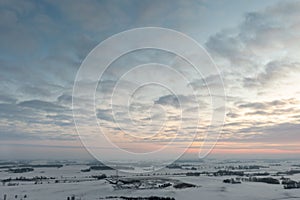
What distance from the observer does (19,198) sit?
1917cm

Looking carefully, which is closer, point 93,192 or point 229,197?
point 229,197

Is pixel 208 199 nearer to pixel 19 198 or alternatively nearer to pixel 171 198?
pixel 171 198

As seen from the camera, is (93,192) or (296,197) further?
(93,192)

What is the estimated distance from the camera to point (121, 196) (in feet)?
65.0

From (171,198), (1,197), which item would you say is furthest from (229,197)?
(1,197)

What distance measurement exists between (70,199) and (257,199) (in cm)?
1193

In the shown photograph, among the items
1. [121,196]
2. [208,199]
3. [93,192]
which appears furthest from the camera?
[93,192]

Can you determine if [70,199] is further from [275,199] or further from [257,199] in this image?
[275,199]

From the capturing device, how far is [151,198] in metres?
19.0

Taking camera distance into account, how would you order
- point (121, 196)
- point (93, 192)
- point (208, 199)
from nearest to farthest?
1. point (208, 199)
2. point (121, 196)
3. point (93, 192)

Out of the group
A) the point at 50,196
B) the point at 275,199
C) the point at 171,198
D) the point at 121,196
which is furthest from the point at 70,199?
the point at 275,199

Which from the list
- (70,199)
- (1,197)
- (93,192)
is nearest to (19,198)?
(1,197)

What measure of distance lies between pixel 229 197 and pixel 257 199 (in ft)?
5.73

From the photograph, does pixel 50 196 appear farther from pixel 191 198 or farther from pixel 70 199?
pixel 191 198
